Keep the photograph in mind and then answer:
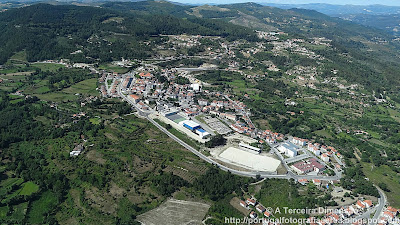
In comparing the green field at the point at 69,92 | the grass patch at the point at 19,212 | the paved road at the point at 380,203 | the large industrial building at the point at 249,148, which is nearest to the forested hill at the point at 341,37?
the paved road at the point at 380,203

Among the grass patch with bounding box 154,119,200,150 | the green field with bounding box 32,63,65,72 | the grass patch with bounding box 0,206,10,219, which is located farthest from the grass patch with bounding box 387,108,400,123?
the green field with bounding box 32,63,65,72

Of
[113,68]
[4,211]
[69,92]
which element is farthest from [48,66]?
[4,211]

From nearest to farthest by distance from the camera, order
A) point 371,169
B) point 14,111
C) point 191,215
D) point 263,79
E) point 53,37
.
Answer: point 191,215
point 371,169
point 14,111
point 263,79
point 53,37

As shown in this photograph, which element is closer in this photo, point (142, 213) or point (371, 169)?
point (142, 213)

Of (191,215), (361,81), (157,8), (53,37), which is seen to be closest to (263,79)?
(361,81)

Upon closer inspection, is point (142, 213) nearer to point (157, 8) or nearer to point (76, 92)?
point (76, 92)

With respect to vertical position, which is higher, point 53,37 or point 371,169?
point 53,37

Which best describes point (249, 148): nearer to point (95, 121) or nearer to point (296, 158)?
point (296, 158)

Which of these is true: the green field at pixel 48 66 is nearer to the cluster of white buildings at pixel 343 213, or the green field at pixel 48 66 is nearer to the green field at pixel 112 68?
the green field at pixel 112 68
